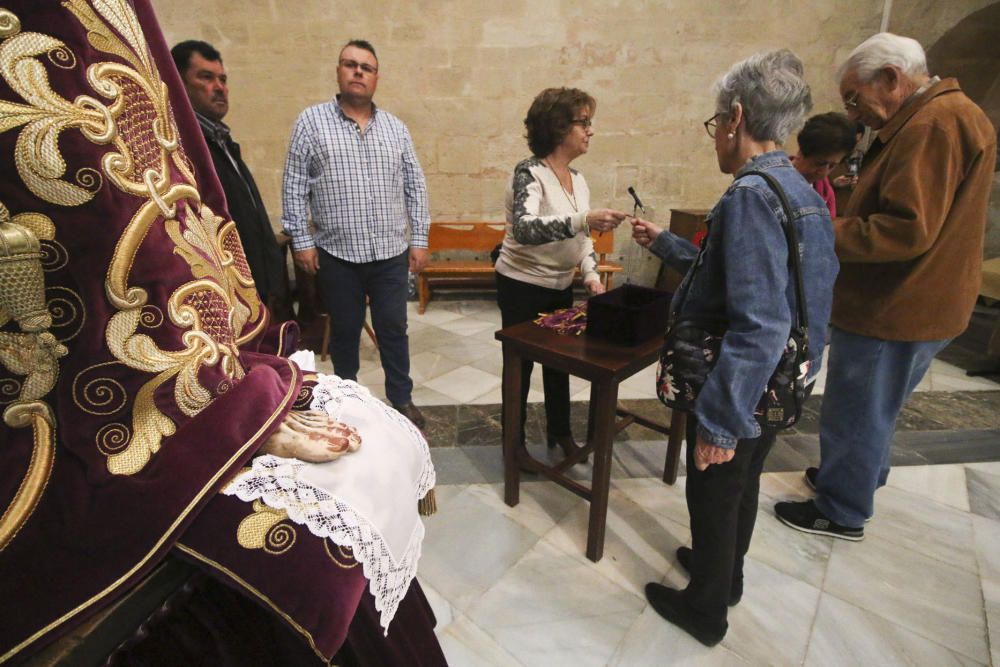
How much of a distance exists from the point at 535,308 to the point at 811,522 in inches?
57.2

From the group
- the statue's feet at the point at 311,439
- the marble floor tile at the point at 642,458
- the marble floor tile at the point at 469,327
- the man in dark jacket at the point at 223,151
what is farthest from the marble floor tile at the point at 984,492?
the man in dark jacket at the point at 223,151

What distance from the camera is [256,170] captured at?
17.2 feet

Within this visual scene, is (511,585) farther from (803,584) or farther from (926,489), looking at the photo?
(926,489)

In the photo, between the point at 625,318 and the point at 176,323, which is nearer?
the point at 176,323

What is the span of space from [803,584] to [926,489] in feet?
3.58

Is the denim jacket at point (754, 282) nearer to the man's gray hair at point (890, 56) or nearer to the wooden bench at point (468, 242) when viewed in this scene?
the man's gray hair at point (890, 56)

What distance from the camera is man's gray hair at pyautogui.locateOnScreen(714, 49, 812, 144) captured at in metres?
1.15

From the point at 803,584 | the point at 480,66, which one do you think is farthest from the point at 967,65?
the point at 803,584

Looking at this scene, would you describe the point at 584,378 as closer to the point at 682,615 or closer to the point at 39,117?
the point at 682,615

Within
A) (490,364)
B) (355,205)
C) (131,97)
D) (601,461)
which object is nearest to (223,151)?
(355,205)

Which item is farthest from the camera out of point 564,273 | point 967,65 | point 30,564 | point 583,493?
point 967,65

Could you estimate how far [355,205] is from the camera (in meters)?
2.48

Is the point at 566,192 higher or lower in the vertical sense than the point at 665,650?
higher

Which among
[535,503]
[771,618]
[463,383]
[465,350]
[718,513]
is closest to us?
[718,513]
